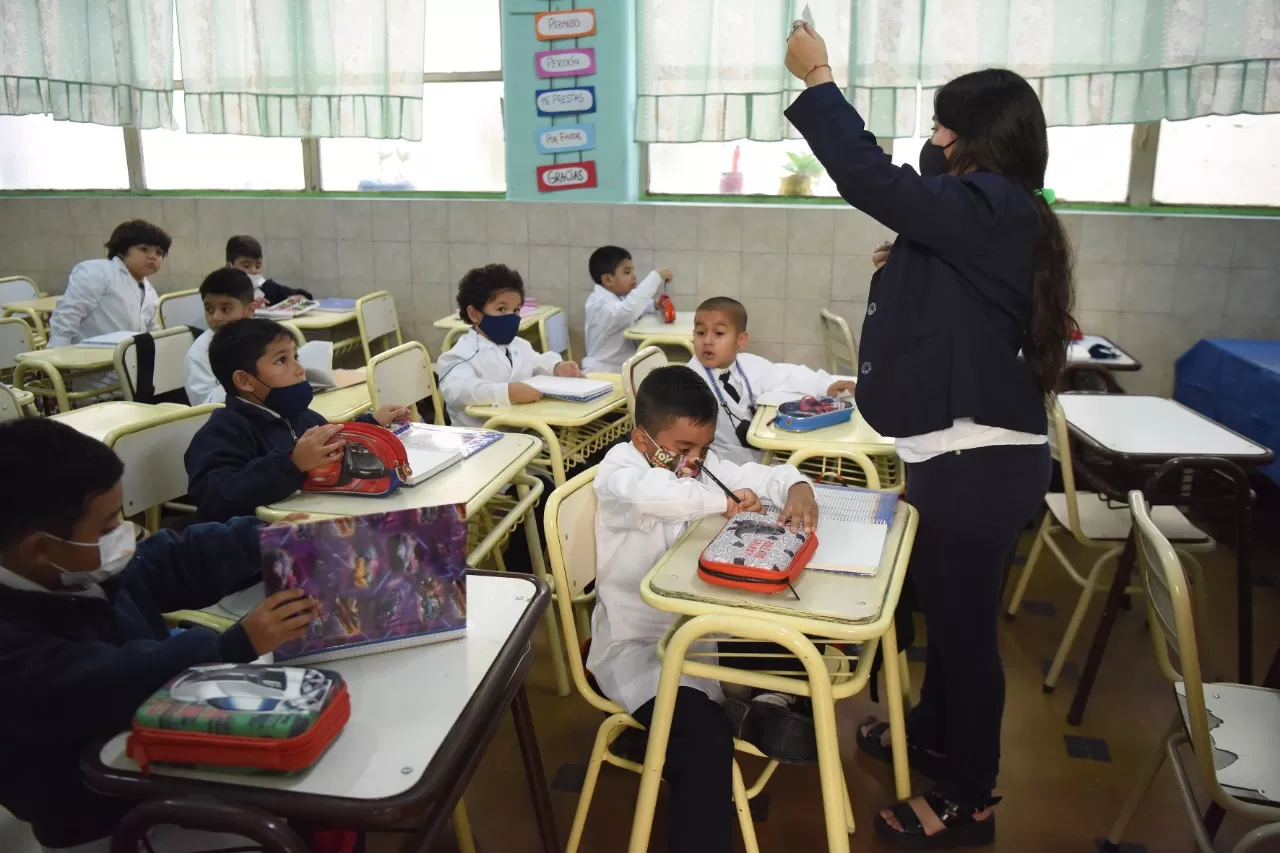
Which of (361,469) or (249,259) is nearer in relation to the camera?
(361,469)

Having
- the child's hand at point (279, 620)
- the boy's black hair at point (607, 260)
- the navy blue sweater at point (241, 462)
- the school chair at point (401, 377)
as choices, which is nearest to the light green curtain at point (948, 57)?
the boy's black hair at point (607, 260)

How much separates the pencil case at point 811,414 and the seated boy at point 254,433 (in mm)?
1205

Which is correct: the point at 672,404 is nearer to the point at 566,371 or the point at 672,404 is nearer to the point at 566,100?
the point at 566,371

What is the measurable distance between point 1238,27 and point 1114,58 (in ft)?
1.49

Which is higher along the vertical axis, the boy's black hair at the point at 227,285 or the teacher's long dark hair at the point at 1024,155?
the teacher's long dark hair at the point at 1024,155

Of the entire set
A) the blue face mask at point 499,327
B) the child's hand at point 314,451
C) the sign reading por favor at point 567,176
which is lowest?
the child's hand at point 314,451

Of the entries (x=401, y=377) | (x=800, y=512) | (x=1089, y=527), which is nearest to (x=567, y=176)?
(x=401, y=377)

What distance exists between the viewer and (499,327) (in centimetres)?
330

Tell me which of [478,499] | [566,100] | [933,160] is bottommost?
[478,499]

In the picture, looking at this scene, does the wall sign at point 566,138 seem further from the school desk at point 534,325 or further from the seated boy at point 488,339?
the seated boy at point 488,339

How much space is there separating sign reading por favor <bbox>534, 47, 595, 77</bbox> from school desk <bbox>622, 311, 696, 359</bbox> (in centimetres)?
130

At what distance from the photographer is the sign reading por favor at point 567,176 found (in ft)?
16.1

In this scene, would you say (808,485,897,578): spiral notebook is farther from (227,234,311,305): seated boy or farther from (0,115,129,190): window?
(0,115,129,190): window

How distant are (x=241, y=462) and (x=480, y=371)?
4.34 feet
